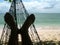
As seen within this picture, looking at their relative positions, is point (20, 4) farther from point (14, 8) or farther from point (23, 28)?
point (23, 28)

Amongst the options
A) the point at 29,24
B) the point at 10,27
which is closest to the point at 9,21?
the point at 10,27

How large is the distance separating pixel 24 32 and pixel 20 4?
1.63ft

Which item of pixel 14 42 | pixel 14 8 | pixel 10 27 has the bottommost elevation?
pixel 14 42

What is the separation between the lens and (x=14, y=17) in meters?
3.45

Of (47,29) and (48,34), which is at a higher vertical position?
(47,29)

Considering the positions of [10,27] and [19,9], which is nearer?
[10,27]

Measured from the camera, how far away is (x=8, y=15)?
3.25 meters

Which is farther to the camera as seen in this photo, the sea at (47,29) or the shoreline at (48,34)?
the sea at (47,29)

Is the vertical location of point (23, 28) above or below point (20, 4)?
below

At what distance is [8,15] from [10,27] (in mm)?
199

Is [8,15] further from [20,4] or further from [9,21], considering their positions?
[20,4]

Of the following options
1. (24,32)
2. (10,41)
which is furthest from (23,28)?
(10,41)

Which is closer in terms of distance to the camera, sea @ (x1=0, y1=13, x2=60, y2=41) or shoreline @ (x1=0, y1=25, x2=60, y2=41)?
shoreline @ (x1=0, y1=25, x2=60, y2=41)

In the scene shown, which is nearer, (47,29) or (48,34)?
(48,34)
